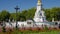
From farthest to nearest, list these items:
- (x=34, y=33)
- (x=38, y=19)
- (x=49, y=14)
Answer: (x=49, y=14)
(x=38, y=19)
(x=34, y=33)

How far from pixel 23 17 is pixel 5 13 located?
265 inches

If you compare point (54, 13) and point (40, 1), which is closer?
point (40, 1)

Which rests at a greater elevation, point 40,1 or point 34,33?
point 40,1

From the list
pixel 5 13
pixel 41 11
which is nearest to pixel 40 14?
pixel 41 11

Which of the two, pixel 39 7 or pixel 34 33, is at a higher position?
pixel 39 7

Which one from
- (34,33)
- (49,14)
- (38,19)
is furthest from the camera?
(49,14)

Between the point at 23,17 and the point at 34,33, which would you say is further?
the point at 23,17

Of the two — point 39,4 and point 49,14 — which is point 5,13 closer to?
point 49,14

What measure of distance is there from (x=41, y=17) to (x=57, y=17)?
24.3 metres

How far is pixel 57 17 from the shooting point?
223 feet

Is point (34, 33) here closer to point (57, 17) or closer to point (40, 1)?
point (40, 1)

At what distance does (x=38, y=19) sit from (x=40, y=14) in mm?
1356

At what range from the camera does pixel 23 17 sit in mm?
68250

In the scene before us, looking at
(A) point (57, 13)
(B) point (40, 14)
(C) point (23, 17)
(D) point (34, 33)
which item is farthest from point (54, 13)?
(D) point (34, 33)
